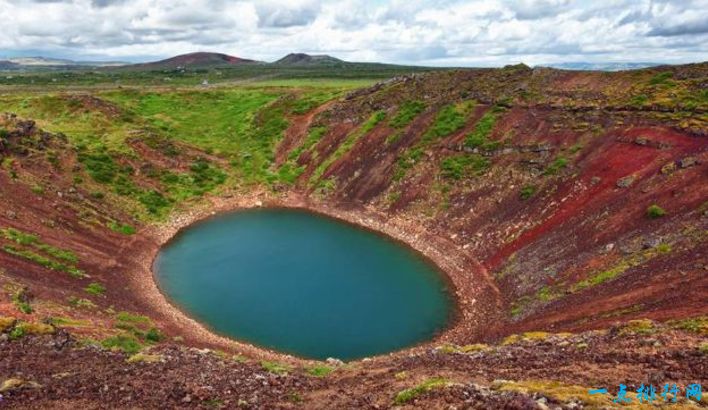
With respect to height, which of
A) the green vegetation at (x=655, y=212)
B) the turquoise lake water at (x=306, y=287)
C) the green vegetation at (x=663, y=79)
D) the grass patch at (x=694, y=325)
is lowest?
the turquoise lake water at (x=306, y=287)

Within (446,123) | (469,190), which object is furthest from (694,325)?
(446,123)

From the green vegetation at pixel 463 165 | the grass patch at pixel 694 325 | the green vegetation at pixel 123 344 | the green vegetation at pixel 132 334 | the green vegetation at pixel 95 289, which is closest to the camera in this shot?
the grass patch at pixel 694 325

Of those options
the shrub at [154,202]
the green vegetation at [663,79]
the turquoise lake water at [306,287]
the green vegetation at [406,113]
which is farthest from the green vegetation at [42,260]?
the green vegetation at [663,79]

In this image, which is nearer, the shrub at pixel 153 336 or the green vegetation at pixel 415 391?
the green vegetation at pixel 415 391

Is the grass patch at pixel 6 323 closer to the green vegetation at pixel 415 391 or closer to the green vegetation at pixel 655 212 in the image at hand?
the green vegetation at pixel 415 391

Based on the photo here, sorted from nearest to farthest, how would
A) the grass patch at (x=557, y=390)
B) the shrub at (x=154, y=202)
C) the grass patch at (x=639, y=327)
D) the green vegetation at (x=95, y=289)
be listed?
the grass patch at (x=557, y=390) < the grass patch at (x=639, y=327) < the green vegetation at (x=95, y=289) < the shrub at (x=154, y=202)

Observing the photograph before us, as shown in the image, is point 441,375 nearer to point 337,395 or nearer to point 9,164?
point 337,395

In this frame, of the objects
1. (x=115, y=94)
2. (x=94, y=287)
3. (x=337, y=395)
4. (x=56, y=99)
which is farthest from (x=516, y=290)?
(x=115, y=94)
